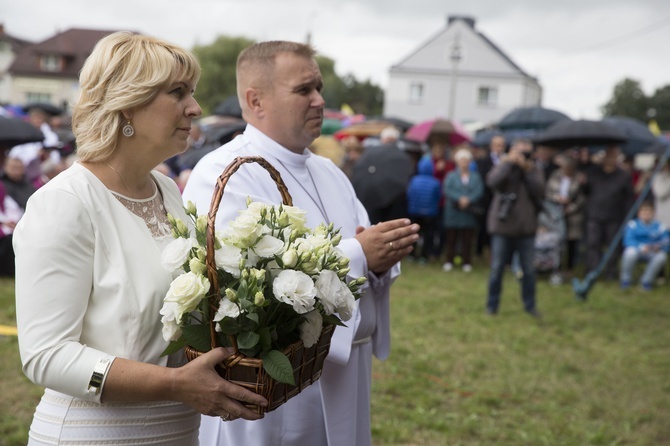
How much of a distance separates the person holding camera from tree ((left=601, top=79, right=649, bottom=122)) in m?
44.2

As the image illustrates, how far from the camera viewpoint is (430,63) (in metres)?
57.5

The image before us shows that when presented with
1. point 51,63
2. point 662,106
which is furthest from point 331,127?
point 51,63

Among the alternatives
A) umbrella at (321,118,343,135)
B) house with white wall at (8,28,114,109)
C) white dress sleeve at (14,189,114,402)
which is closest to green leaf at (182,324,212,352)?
white dress sleeve at (14,189,114,402)

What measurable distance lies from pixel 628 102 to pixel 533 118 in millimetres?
41006

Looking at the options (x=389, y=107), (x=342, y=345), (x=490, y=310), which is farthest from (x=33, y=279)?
(x=389, y=107)

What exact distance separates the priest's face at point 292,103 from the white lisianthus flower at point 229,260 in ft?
4.90


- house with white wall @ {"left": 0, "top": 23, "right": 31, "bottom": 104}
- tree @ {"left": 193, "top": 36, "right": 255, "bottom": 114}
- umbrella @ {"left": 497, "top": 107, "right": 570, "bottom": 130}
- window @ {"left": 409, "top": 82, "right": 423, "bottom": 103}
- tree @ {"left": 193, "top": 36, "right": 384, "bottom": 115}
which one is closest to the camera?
umbrella @ {"left": 497, "top": 107, "right": 570, "bottom": 130}

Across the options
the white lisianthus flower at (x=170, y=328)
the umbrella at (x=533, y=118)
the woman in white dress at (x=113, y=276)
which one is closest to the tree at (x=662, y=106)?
the umbrella at (x=533, y=118)

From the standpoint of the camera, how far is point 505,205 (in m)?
9.38

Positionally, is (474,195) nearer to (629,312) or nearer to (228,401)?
(629,312)

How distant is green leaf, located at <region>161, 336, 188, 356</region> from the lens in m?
2.15

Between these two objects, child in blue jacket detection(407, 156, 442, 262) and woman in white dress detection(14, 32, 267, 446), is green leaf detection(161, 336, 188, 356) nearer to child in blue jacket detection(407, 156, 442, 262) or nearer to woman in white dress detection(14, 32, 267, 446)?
woman in white dress detection(14, 32, 267, 446)

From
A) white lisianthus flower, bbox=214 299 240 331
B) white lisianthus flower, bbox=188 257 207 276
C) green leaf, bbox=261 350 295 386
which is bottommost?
green leaf, bbox=261 350 295 386

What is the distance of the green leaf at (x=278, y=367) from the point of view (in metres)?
2.07
